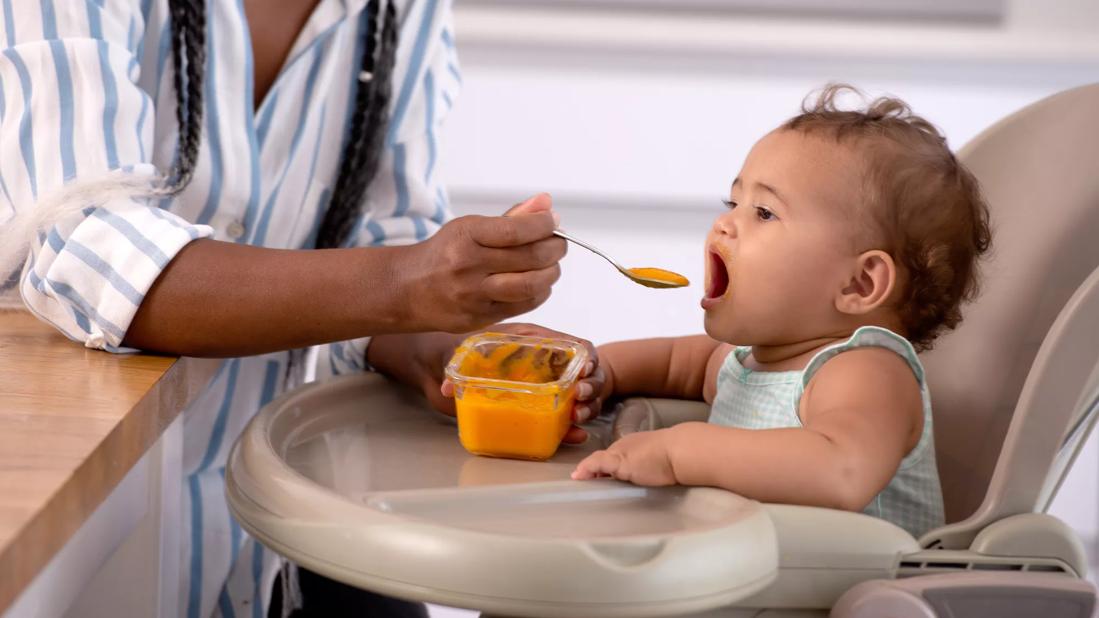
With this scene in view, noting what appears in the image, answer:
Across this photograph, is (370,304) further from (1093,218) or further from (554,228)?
(1093,218)

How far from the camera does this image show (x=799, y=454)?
2.26ft

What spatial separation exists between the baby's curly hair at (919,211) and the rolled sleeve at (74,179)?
0.46 m

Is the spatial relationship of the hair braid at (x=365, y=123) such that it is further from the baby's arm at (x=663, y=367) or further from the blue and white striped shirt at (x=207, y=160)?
the baby's arm at (x=663, y=367)

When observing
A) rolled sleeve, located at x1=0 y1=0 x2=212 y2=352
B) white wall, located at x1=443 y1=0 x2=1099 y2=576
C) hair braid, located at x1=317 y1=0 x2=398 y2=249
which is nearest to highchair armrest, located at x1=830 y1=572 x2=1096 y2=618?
rolled sleeve, located at x1=0 y1=0 x2=212 y2=352

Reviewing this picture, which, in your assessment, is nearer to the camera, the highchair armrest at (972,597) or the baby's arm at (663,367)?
the highchair armrest at (972,597)

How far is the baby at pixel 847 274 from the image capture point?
0.79 metres

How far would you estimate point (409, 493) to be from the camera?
0.69 metres

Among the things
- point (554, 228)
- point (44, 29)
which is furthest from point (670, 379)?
point (44, 29)

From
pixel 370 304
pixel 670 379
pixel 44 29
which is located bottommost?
pixel 670 379

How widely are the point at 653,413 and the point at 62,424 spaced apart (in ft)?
1.43

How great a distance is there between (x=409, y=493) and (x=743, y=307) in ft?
0.97

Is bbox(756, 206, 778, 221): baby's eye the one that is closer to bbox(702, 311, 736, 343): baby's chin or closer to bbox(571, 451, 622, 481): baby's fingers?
bbox(702, 311, 736, 343): baby's chin

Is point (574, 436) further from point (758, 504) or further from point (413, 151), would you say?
point (413, 151)

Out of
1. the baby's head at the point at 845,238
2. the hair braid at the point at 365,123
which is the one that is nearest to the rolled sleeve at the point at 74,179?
the hair braid at the point at 365,123
